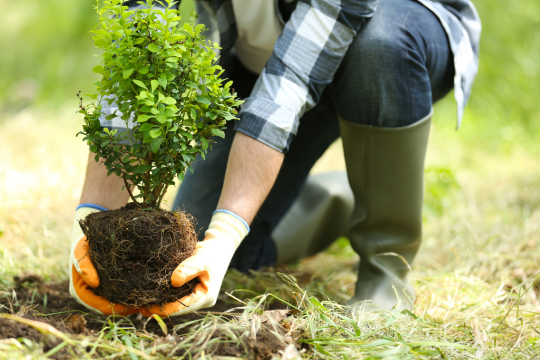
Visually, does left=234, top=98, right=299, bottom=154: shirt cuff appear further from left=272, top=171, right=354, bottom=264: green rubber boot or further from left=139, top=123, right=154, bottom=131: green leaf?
left=272, top=171, right=354, bottom=264: green rubber boot

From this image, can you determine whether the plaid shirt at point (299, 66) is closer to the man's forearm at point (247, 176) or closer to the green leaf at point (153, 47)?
the man's forearm at point (247, 176)

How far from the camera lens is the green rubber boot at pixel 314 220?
234cm

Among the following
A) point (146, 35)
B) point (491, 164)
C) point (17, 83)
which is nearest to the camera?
point (146, 35)

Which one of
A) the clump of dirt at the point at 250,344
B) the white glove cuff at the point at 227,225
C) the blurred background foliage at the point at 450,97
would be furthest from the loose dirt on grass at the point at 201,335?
the blurred background foliage at the point at 450,97

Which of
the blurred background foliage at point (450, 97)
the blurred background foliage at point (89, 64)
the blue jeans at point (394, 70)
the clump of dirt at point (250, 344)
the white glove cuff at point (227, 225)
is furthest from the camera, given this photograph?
the blurred background foliage at point (89, 64)

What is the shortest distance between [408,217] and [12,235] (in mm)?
1850

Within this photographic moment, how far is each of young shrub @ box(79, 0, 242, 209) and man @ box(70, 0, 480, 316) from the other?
0.20 m

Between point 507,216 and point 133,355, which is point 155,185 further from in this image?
point 507,216

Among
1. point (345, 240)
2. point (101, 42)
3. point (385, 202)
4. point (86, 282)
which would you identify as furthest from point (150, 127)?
point (345, 240)

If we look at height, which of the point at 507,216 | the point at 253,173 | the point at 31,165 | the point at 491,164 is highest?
the point at 253,173

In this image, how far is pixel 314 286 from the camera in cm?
188

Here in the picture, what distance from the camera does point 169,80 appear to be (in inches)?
42.1

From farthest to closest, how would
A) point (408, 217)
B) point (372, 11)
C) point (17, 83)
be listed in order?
point (17, 83)
point (408, 217)
point (372, 11)

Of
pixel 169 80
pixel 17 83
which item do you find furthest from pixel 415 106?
pixel 17 83
